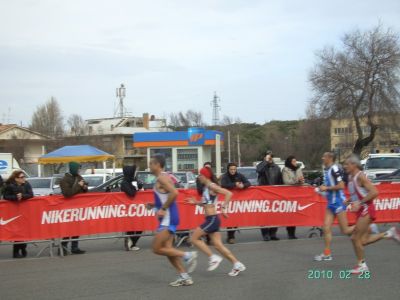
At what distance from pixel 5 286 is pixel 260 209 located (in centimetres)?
565

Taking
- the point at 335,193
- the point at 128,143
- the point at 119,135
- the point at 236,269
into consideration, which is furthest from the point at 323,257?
the point at 128,143

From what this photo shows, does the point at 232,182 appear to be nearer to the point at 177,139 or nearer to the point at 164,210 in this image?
the point at 164,210

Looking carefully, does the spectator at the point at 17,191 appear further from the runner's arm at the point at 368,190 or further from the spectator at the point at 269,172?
the runner's arm at the point at 368,190

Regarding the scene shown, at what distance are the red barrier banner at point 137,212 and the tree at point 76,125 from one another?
7059 centimetres

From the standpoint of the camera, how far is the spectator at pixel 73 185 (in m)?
10.7

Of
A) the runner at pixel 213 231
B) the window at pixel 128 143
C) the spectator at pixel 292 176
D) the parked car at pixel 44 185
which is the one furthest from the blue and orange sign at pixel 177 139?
the window at pixel 128 143

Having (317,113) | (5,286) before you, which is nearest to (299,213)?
(5,286)

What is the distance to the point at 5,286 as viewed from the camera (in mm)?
7918

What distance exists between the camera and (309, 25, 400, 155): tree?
43156mm

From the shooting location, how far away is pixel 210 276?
317 inches

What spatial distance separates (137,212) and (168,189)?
4.10 m

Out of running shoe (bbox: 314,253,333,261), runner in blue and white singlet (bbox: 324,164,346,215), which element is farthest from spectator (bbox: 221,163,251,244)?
runner in blue and white singlet (bbox: 324,164,346,215)

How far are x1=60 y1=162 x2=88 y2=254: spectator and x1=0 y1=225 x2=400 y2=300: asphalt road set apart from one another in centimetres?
39

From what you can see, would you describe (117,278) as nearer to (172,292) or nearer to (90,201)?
(172,292)
